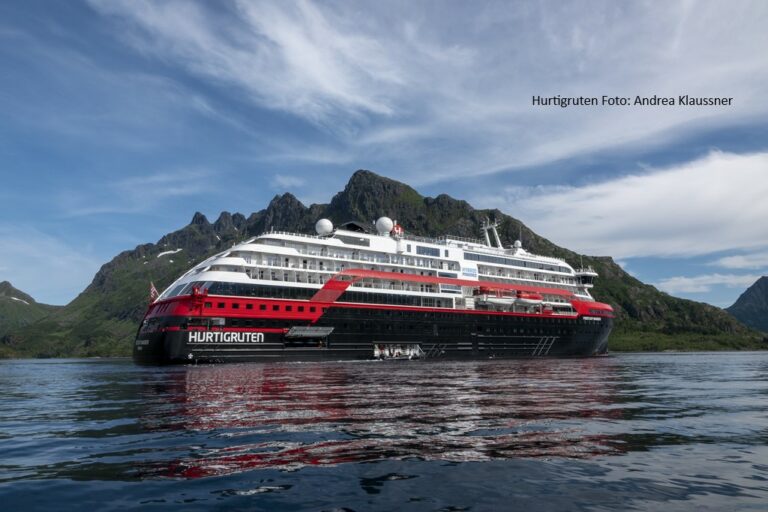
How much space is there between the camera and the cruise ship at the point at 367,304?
45625 millimetres

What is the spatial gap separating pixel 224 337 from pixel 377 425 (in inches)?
1413

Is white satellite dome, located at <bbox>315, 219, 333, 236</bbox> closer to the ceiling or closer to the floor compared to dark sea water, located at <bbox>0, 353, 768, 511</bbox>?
closer to the ceiling

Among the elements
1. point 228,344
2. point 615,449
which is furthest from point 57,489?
point 228,344

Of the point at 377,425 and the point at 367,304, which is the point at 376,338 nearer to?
the point at 367,304

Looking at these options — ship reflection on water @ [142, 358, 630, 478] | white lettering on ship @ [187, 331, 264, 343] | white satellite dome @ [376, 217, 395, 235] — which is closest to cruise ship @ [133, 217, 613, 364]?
white lettering on ship @ [187, 331, 264, 343]

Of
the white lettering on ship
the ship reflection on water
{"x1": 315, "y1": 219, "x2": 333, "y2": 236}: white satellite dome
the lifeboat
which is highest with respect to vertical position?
{"x1": 315, "y1": 219, "x2": 333, "y2": 236}: white satellite dome

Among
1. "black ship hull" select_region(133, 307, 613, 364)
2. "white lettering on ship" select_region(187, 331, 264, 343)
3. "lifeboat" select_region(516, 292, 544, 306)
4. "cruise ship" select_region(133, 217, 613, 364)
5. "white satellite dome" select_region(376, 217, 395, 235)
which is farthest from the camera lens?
"white satellite dome" select_region(376, 217, 395, 235)

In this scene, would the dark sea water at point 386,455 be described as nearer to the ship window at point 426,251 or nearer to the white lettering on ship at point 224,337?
the white lettering on ship at point 224,337

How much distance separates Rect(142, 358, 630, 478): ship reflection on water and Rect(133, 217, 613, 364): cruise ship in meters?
24.8

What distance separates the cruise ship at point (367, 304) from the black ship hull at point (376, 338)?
0.37 ft

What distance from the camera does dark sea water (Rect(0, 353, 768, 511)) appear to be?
21.5 ft

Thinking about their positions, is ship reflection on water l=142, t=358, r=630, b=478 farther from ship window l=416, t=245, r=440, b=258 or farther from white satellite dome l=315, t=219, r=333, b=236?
ship window l=416, t=245, r=440, b=258

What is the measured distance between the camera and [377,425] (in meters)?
12.1

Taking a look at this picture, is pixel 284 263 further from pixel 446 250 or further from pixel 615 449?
pixel 615 449
